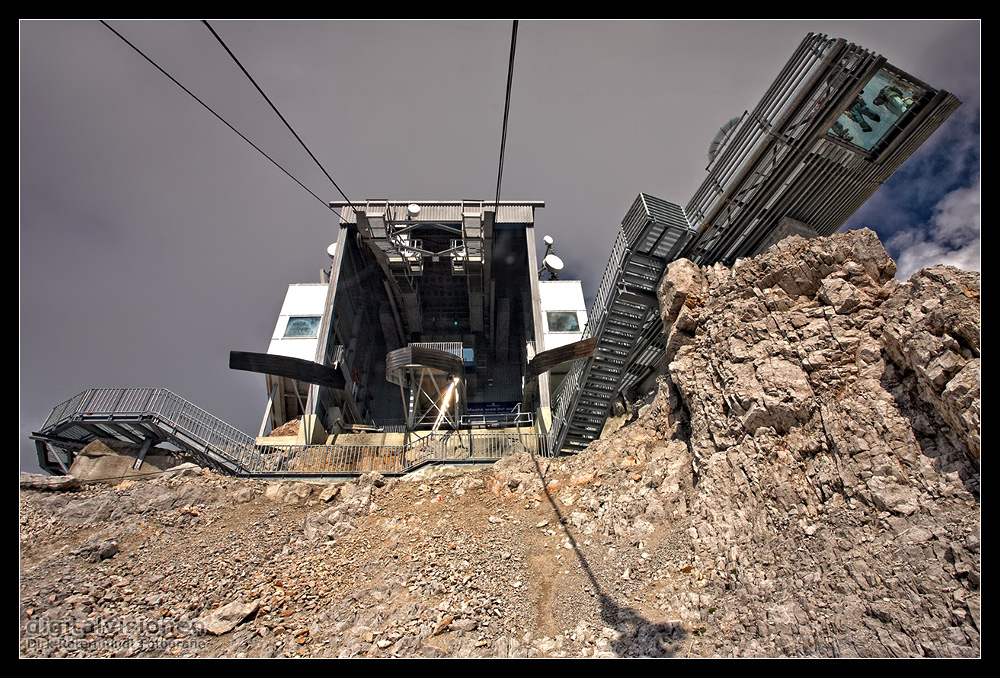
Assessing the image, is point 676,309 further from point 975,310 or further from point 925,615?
point 925,615

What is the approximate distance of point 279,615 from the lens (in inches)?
353

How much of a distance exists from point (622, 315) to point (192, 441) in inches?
749

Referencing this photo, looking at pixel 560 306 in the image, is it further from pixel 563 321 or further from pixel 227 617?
pixel 227 617

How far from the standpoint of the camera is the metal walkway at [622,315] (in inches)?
603

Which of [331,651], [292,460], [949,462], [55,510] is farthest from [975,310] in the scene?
[55,510]

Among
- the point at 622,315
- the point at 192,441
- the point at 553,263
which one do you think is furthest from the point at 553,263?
the point at 192,441

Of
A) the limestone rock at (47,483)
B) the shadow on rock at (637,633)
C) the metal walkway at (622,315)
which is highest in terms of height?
the metal walkway at (622,315)

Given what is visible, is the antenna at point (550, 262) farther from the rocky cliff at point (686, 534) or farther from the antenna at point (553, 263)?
the rocky cliff at point (686, 534)

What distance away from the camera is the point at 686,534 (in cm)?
982

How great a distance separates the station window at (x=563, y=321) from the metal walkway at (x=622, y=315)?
41.1ft

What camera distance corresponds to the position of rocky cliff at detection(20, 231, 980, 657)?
6637mm

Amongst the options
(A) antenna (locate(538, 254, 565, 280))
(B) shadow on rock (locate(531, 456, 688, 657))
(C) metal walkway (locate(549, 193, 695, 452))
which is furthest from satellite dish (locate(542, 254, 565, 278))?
(B) shadow on rock (locate(531, 456, 688, 657))

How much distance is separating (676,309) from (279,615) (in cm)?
1455

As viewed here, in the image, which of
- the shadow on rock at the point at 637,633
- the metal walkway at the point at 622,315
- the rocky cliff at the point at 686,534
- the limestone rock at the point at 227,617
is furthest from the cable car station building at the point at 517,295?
the shadow on rock at the point at 637,633
